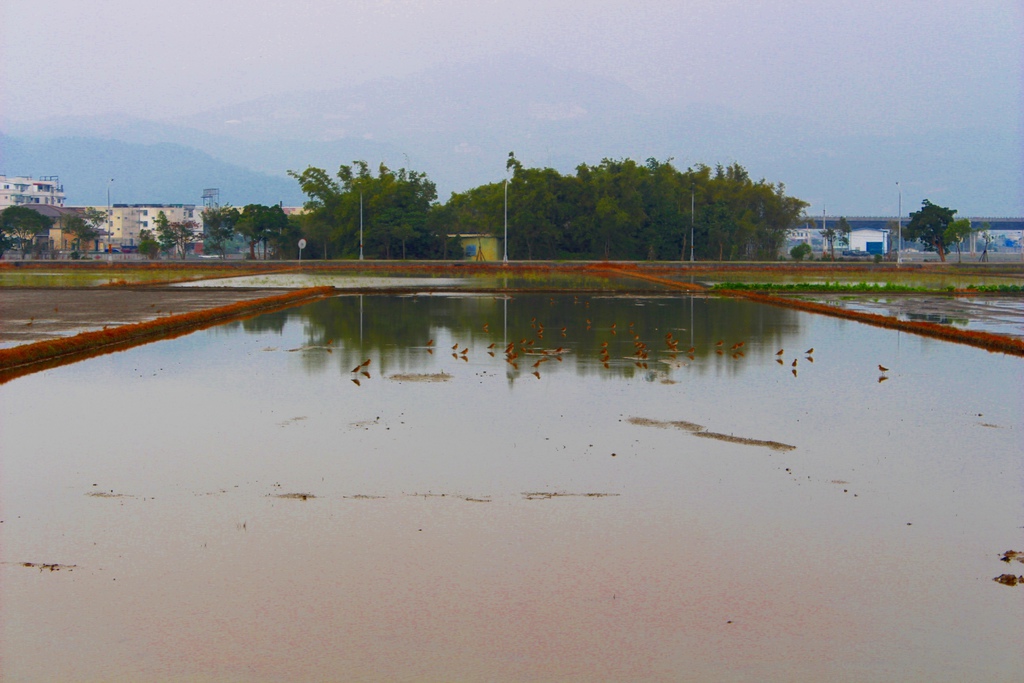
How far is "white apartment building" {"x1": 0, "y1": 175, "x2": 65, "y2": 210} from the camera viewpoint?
133625 mm

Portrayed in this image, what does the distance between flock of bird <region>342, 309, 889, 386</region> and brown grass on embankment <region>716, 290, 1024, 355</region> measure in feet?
10.7

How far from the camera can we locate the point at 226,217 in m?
80.6

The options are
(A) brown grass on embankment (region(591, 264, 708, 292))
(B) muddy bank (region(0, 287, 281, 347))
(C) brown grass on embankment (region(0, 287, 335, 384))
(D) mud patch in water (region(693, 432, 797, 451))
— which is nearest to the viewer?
(D) mud patch in water (region(693, 432, 797, 451))

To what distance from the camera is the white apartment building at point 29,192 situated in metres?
134

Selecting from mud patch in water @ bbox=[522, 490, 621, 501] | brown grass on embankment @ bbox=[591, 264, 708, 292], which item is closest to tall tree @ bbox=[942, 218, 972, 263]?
brown grass on embankment @ bbox=[591, 264, 708, 292]

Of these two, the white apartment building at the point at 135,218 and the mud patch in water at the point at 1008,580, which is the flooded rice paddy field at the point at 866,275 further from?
the white apartment building at the point at 135,218

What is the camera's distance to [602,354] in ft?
51.6

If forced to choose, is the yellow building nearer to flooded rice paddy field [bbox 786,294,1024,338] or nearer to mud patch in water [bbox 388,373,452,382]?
flooded rice paddy field [bbox 786,294,1024,338]

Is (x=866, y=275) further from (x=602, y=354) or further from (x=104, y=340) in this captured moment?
(x=104, y=340)

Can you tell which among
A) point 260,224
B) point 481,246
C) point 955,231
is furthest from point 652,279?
point 955,231

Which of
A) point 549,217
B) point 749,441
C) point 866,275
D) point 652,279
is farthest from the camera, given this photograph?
point 549,217

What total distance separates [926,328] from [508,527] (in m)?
15.8

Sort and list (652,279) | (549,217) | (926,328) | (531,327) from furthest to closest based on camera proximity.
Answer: (549,217), (652,279), (531,327), (926,328)

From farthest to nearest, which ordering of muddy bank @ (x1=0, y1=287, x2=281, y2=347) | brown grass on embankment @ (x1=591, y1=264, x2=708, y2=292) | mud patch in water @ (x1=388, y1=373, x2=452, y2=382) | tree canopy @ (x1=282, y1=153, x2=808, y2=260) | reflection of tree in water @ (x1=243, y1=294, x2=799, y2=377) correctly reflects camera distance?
tree canopy @ (x1=282, y1=153, x2=808, y2=260), brown grass on embankment @ (x1=591, y1=264, x2=708, y2=292), muddy bank @ (x1=0, y1=287, x2=281, y2=347), reflection of tree in water @ (x1=243, y1=294, x2=799, y2=377), mud patch in water @ (x1=388, y1=373, x2=452, y2=382)
